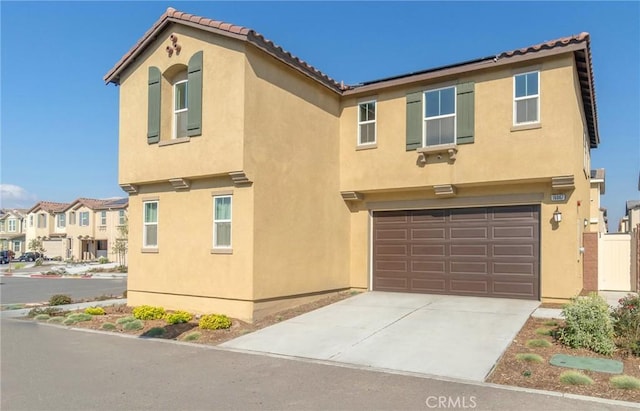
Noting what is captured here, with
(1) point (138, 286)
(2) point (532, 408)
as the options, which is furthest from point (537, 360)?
(1) point (138, 286)

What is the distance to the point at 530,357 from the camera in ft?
25.6

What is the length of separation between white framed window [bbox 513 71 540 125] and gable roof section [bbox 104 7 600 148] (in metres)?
0.52

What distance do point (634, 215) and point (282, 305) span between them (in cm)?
2678

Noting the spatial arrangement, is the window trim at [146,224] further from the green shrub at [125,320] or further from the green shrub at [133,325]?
the green shrub at [133,325]

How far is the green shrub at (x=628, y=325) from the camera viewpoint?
26.4 feet

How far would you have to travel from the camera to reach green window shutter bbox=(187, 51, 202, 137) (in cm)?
1242

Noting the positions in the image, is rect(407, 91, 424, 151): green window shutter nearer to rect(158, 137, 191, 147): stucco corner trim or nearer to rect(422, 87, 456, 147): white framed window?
rect(422, 87, 456, 147): white framed window

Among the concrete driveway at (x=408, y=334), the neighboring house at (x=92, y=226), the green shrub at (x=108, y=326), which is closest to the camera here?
the concrete driveway at (x=408, y=334)

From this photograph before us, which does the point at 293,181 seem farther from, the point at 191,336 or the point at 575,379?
the point at 575,379

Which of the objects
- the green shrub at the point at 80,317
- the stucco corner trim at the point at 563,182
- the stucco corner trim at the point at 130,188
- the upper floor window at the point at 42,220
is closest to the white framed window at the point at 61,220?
the upper floor window at the point at 42,220

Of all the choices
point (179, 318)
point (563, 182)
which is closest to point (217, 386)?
point (179, 318)

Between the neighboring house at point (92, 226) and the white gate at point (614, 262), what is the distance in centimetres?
4416

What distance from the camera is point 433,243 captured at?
1442 centimetres

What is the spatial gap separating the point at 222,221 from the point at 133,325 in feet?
11.0
